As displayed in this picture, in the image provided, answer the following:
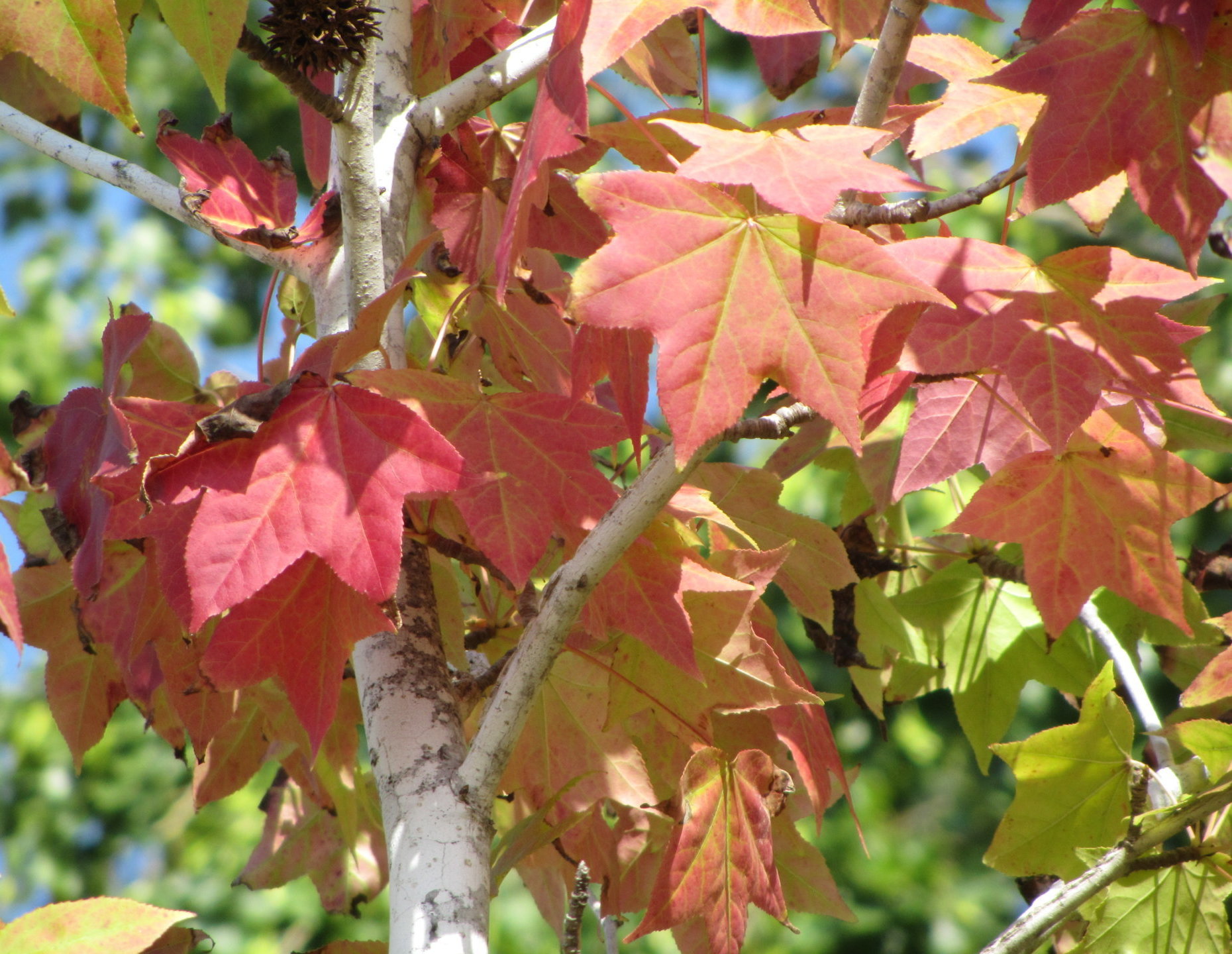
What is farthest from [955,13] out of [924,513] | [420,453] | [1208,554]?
[420,453]

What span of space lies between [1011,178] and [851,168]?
0.25 meters

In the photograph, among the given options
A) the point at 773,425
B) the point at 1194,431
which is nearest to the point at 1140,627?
the point at 1194,431

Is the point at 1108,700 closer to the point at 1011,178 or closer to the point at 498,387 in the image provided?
the point at 1011,178

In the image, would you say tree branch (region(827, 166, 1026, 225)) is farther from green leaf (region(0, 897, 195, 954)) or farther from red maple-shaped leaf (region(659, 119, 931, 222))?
green leaf (region(0, 897, 195, 954))

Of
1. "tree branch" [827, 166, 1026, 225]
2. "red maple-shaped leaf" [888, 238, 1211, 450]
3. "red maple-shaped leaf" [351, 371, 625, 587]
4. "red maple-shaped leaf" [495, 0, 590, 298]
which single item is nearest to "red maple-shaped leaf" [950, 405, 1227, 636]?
"red maple-shaped leaf" [888, 238, 1211, 450]

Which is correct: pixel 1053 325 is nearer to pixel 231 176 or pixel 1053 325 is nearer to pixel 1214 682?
pixel 1214 682

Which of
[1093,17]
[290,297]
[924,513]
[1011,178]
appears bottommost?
[924,513]

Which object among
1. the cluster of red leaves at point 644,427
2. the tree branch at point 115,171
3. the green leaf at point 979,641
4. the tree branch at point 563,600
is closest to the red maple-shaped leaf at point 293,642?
the cluster of red leaves at point 644,427

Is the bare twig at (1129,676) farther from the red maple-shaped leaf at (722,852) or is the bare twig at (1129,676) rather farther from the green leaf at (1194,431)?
the red maple-shaped leaf at (722,852)

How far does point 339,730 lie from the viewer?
Answer: 1016mm

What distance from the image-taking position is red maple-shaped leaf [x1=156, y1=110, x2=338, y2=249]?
0.86m

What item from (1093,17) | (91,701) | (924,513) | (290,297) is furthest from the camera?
(924,513)

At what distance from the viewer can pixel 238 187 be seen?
924mm

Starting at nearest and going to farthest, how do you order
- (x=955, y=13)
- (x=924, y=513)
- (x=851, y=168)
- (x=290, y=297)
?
1. (x=851, y=168)
2. (x=290, y=297)
3. (x=924, y=513)
4. (x=955, y=13)
